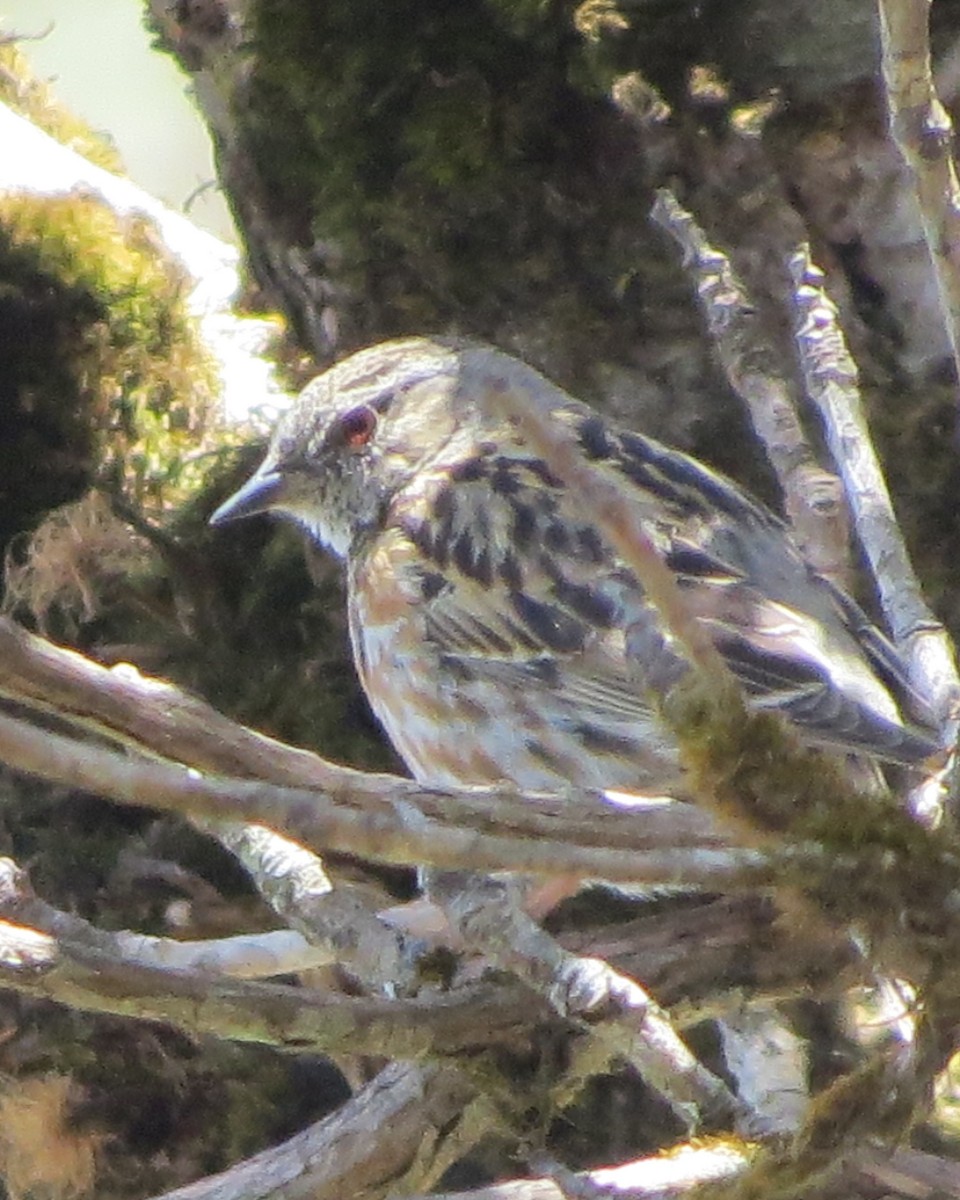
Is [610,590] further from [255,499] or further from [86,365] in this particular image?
[86,365]

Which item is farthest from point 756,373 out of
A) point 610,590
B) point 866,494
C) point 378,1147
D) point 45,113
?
point 45,113

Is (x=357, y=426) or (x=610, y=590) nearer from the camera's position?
(x=610, y=590)

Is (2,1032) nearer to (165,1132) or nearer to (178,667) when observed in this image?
(165,1132)

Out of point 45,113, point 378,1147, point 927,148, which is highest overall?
point 45,113

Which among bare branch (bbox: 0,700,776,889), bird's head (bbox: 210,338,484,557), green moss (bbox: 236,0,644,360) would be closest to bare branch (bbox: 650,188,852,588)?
green moss (bbox: 236,0,644,360)

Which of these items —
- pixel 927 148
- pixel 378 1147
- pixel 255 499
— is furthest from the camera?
pixel 255 499

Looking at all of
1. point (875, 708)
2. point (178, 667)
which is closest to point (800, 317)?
point (875, 708)
